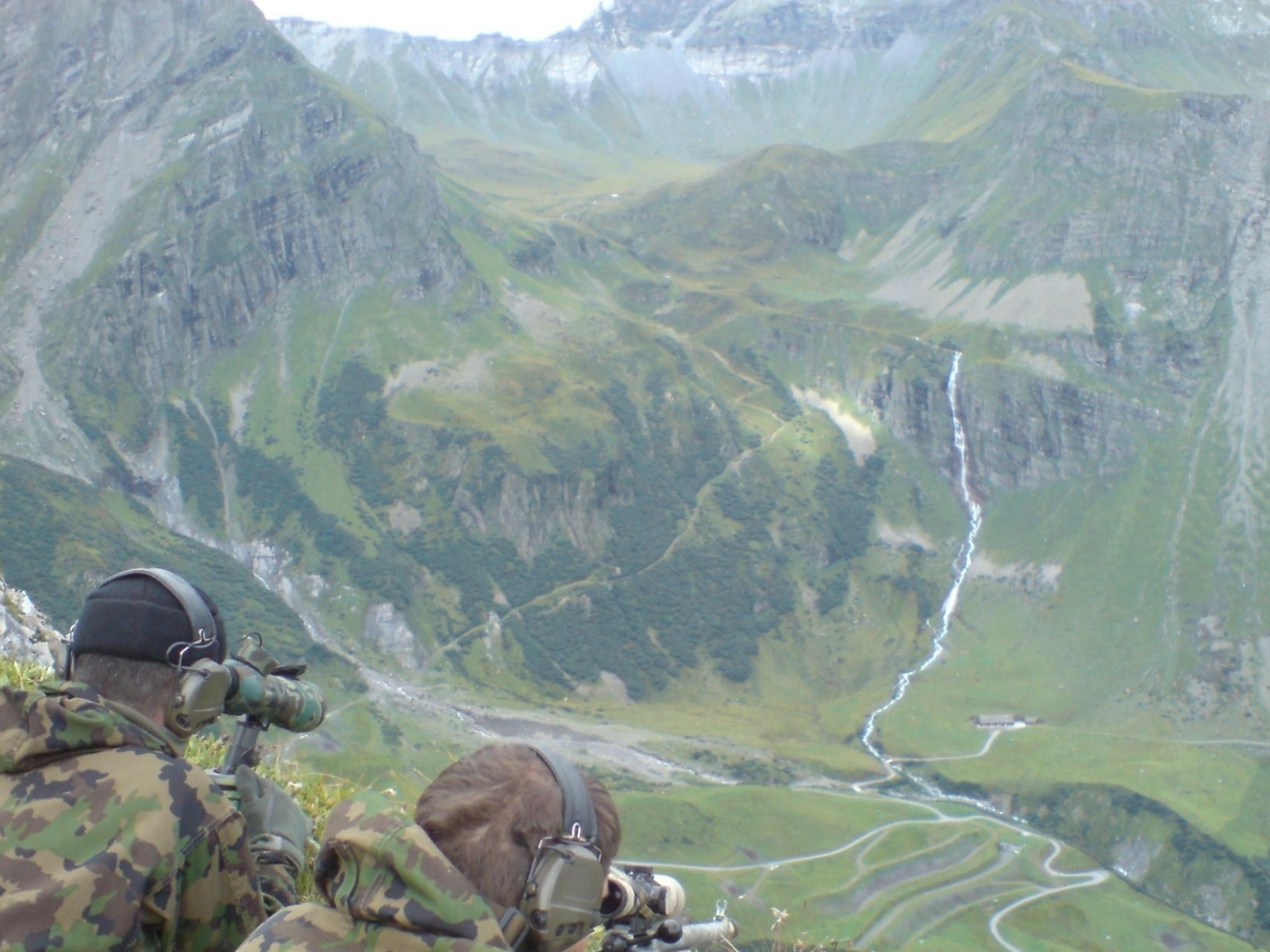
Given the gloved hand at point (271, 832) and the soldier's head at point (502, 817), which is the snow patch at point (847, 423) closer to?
the gloved hand at point (271, 832)

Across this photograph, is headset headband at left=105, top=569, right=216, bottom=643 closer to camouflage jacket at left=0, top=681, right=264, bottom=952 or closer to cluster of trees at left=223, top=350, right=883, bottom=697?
camouflage jacket at left=0, top=681, right=264, bottom=952

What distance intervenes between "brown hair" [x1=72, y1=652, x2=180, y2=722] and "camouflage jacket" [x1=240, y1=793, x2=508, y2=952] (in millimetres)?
2268

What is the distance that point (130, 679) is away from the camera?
7.72 meters

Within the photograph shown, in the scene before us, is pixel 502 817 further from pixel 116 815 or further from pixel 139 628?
pixel 139 628

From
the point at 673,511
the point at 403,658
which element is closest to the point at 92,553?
the point at 403,658

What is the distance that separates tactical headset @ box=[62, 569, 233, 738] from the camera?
24.9ft

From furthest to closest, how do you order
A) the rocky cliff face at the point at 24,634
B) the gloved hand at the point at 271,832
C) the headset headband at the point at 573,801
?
the rocky cliff face at the point at 24,634 < the gloved hand at the point at 271,832 < the headset headband at the point at 573,801

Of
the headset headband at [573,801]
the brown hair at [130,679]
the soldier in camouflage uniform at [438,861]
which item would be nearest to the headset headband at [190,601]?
the brown hair at [130,679]

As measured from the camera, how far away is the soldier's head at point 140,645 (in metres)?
7.72

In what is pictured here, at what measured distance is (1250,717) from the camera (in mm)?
140375

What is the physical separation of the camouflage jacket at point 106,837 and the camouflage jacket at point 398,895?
1.54 meters

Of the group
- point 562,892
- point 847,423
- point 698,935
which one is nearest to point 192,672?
point 562,892

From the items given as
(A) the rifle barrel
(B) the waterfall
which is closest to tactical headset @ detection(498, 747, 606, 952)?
(A) the rifle barrel

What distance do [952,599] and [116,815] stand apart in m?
169
